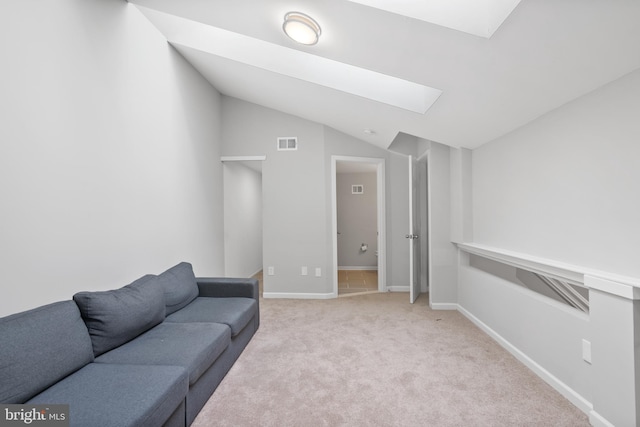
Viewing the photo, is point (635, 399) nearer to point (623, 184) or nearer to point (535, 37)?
point (623, 184)

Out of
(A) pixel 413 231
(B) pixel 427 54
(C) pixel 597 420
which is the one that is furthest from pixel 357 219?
(C) pixel 597 420

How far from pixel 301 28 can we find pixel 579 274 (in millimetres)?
2374

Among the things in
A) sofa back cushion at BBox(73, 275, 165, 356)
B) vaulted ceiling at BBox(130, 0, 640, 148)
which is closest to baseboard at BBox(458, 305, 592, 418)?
vaulted ceiling at BBox(130, 0, 640, 148)

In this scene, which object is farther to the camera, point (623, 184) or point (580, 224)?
point (580, 224)

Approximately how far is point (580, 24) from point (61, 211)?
2932mm

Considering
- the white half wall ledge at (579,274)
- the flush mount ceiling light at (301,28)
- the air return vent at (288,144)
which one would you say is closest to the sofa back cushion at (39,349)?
the flush mount ceiling light at (301,28)

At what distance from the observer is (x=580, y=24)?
1271 mm

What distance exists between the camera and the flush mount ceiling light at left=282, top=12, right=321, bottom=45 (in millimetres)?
1838

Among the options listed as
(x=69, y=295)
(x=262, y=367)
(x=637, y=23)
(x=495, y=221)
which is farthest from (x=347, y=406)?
(x=637, y=23)

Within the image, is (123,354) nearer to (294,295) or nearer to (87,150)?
(87,150)

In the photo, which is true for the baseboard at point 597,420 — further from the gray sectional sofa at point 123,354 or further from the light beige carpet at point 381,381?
the gray sectional sofa at point 123,354

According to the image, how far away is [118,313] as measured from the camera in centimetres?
177

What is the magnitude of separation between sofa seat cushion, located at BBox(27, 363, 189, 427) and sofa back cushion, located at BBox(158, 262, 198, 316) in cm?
87

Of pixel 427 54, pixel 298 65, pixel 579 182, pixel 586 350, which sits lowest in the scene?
pixel 586 350
